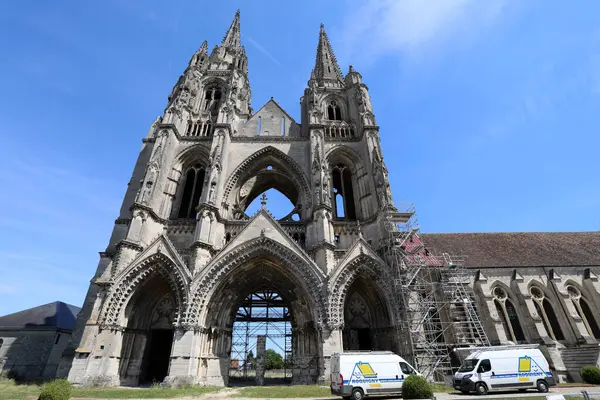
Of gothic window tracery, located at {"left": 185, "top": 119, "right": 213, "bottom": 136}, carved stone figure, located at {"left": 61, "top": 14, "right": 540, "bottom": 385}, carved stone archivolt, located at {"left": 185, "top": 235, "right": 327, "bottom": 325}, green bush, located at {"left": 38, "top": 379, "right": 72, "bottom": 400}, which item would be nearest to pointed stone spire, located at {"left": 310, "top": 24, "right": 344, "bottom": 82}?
carved stone figure, located at {"left": 61, "top": 14, "right": 540, "bottom": 385}

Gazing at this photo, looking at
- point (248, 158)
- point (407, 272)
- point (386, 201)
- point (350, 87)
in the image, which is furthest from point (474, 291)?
point (350, 87)

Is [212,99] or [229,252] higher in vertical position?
[212,99]

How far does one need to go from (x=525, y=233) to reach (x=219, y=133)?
988 inches

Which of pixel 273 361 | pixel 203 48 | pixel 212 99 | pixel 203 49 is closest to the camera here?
pixel 212 99

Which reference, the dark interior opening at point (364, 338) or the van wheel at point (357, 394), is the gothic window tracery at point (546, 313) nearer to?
the dark interior opening at point (364, 338)

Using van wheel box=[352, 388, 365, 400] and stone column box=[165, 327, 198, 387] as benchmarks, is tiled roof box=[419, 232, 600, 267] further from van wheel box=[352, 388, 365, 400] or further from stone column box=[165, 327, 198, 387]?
stone column box=[165, 327, 198, 387]

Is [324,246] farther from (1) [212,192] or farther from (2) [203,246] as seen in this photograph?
(1) [212,192]

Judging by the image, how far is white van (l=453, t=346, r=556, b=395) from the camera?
31.2ft

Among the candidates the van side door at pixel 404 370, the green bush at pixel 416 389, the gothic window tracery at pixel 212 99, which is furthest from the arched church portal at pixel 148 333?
the gothic window tracery at pixel 212 99

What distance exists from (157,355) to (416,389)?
571 inches

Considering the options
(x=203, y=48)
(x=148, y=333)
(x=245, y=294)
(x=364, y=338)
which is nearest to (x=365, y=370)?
(x=364, y=338)

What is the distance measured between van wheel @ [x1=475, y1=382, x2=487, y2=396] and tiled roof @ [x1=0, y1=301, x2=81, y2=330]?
25462 millimetres

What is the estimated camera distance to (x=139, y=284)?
14266 mm

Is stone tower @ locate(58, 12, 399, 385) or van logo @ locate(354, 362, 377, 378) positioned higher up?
stone tower @ locate(58, 12, 399, 385)
